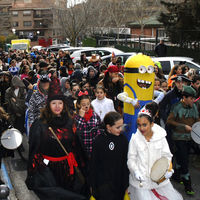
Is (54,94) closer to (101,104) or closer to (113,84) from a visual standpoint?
(101,104)

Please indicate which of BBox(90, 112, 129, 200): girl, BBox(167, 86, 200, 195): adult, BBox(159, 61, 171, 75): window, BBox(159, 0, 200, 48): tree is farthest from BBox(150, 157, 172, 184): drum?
BBox(159, 0, 200, 48): tree

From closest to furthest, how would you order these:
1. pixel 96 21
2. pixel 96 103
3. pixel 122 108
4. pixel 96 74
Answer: pixel 96 103, pixel 122 108, pixel 96 74, pixel 96 21

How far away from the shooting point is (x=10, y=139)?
501 cm

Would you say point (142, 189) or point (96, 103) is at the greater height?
point (96, 103)

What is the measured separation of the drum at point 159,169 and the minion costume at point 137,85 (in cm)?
217

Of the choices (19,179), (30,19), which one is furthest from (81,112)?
(30,19)

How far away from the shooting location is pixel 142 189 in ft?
14.4

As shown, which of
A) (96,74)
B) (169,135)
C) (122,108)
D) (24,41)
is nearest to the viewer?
(169,135)

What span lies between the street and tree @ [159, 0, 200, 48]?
11480mm

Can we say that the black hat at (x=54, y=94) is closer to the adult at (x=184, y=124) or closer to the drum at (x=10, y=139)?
the drum at (x=10, y=139)

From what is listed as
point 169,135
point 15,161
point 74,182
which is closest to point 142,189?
point 74,182

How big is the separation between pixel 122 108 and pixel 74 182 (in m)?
3.35

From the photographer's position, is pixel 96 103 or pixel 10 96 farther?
pixel 10 96

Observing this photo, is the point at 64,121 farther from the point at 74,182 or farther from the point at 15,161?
the point at 15,161
